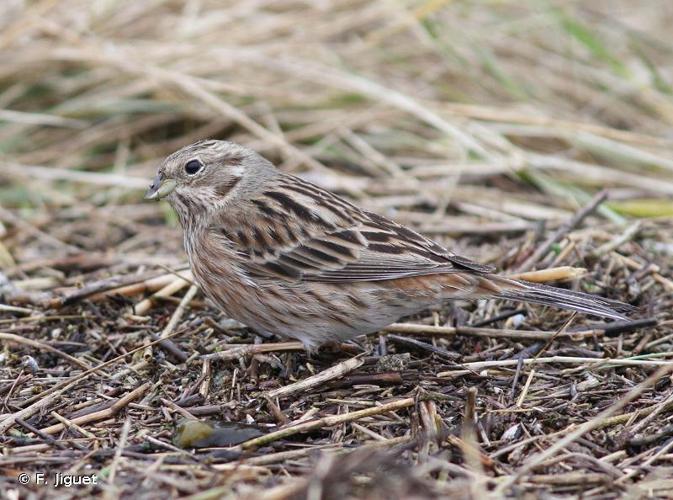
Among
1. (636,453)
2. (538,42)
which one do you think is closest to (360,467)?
(636,453)

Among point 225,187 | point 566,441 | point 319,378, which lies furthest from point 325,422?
point 225,187

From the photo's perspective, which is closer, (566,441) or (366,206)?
(566,441)

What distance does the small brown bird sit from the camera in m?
4.81

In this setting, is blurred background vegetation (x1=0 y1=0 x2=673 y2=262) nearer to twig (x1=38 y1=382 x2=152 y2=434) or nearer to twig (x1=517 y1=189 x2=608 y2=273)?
twig (x1=517 y1=189 x2=608 y2=273)

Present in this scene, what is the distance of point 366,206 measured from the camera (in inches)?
286

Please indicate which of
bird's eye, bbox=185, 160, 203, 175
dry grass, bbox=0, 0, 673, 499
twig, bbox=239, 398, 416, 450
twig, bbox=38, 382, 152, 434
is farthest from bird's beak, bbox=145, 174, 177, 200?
twig, bbox=239, 398, 416, 450

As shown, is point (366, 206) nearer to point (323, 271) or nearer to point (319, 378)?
point (323, 271)

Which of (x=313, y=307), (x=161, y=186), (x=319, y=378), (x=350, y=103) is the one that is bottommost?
(x=350, y=103)

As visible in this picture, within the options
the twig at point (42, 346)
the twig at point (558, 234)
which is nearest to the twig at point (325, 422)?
the twig at point (42, 346)

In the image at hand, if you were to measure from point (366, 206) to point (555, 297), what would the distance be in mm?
2734

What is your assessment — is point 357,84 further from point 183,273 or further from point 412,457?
point 412,457

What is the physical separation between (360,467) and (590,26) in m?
7.12

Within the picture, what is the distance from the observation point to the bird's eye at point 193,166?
17.4 ft

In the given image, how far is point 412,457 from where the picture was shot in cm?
395
